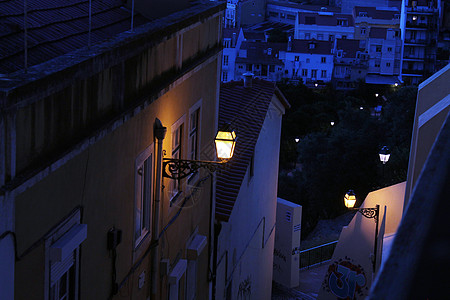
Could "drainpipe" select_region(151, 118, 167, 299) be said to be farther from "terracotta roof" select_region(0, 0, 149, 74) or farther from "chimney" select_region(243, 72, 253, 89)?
"chimney" select_region(243, 72, 253, 89)

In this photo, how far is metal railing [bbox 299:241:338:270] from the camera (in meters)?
25.6

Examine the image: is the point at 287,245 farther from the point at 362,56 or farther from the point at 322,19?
the point at 322,19

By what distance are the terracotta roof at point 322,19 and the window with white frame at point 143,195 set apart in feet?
312

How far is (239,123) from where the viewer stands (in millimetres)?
15875

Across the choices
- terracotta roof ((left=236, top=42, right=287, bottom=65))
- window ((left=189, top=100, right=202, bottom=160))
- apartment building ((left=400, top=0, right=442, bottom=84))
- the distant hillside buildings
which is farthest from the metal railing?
apartment building ((left=400, top=0, right=442, bottom=84))

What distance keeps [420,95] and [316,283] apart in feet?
32.6

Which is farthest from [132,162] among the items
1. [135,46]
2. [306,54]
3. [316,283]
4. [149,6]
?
[306,54]

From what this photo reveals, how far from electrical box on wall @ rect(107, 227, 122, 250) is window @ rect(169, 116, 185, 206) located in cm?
217

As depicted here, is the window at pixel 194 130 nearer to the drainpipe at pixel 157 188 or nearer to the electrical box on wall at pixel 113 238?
the drainpipe at pixel 157 188

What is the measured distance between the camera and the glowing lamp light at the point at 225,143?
360 inches

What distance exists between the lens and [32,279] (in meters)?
5.49

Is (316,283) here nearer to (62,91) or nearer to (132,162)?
(132,162)

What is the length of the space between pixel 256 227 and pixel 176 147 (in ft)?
26.0

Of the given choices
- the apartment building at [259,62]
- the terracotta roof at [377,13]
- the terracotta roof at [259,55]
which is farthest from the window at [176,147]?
the terracotta roof at [377,13]
